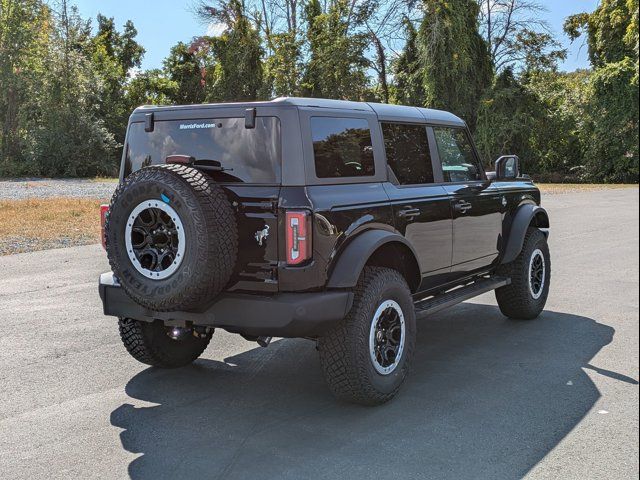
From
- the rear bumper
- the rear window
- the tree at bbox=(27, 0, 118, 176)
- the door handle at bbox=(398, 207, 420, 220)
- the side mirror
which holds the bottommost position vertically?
the rear bumper

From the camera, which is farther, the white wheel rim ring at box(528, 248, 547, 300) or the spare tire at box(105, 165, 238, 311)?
the white wheel rim ring at box(528, 248, 547, 300)

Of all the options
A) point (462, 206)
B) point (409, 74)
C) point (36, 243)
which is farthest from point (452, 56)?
point (462, 206)

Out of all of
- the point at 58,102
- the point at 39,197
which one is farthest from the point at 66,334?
the point at 58,102

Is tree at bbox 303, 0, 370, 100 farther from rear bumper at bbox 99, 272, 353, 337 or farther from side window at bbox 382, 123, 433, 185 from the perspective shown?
rear bumper at bbox 99, 272, 353, 337

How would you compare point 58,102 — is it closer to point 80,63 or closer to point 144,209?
point 80,63

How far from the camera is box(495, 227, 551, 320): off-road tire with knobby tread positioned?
6.48m

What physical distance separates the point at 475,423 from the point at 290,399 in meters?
1.23

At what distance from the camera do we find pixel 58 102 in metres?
35.2

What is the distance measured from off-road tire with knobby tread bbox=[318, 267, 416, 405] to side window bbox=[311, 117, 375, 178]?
727 millimetres

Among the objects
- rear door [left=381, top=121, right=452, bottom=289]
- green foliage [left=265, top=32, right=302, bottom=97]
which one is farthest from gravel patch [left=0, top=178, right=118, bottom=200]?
rear door [left=381, top=121, right=452, bottom=289]

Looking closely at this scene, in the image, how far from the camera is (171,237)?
4.00 metres

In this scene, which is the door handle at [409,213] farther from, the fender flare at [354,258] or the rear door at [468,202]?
the rear door at [468,202]

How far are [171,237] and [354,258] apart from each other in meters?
1.12

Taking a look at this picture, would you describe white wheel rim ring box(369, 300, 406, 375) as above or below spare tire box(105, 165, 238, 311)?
below
